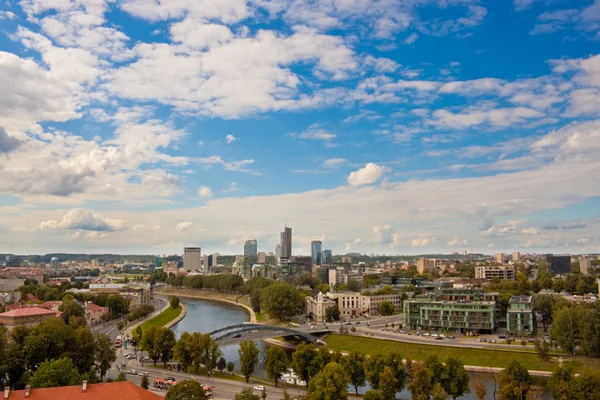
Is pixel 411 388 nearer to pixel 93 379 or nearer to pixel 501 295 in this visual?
pixel 93 379

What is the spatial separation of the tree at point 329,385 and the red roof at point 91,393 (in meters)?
12.4

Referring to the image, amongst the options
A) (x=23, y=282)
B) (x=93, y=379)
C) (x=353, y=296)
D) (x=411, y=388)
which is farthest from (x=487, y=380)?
(x=23, y=282)

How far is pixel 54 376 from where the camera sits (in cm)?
3891

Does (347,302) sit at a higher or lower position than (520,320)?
lower

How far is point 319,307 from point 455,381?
191 ft

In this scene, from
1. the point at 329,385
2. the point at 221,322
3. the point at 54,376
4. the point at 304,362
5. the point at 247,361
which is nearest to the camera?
the point at 54,376

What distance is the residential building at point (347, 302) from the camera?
109m

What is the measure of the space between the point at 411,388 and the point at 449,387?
399 centimetres

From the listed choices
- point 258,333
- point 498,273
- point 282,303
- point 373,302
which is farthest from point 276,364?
point 498,273

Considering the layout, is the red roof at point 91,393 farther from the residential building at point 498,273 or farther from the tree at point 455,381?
the residential building at point 498,273

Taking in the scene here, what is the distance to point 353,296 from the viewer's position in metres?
111

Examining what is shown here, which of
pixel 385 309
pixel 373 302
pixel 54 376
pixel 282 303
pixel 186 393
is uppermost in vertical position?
pixel 282 303

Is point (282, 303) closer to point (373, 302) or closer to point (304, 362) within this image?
point (373, 302)

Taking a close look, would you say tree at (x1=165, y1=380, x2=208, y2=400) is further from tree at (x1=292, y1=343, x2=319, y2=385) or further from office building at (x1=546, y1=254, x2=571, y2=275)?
office building at (x1=546, y1=254, x2=571, y2=275)
